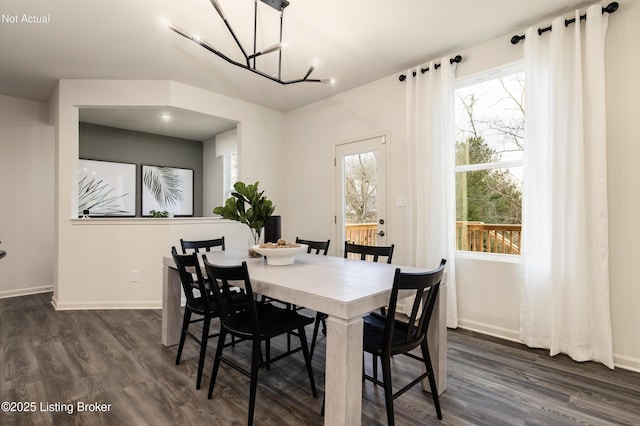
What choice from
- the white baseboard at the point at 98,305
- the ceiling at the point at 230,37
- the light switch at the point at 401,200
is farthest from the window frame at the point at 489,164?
the white baseboard at the point at 98,305

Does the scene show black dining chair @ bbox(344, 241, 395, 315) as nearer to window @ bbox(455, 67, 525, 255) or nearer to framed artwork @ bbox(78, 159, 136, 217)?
window @ bbox(455, 67, 525, 255)

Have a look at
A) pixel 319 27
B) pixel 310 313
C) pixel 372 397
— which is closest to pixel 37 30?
pixel 319 27

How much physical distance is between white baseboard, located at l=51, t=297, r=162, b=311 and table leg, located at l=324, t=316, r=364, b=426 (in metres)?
3.13

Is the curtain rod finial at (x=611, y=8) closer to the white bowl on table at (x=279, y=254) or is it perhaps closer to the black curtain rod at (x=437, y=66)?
the black curtain rod at (x=437, y=66)

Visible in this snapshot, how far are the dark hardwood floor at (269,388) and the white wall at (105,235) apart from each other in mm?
955

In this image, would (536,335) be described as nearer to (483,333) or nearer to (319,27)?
(483,333)

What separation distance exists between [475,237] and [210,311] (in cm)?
252

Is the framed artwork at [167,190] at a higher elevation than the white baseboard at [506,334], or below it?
higher

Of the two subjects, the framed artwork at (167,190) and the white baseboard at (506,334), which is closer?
the white baseboard at (506,334)

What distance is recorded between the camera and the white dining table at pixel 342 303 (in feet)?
4.55

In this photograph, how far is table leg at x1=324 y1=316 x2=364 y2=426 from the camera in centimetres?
138

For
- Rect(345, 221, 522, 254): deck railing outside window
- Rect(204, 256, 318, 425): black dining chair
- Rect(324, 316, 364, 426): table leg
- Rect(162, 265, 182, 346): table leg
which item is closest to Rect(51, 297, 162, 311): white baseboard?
Rect(162, 265, 182, 346): table leg

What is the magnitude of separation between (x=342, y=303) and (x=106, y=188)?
214 inches

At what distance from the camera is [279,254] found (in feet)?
7.11
